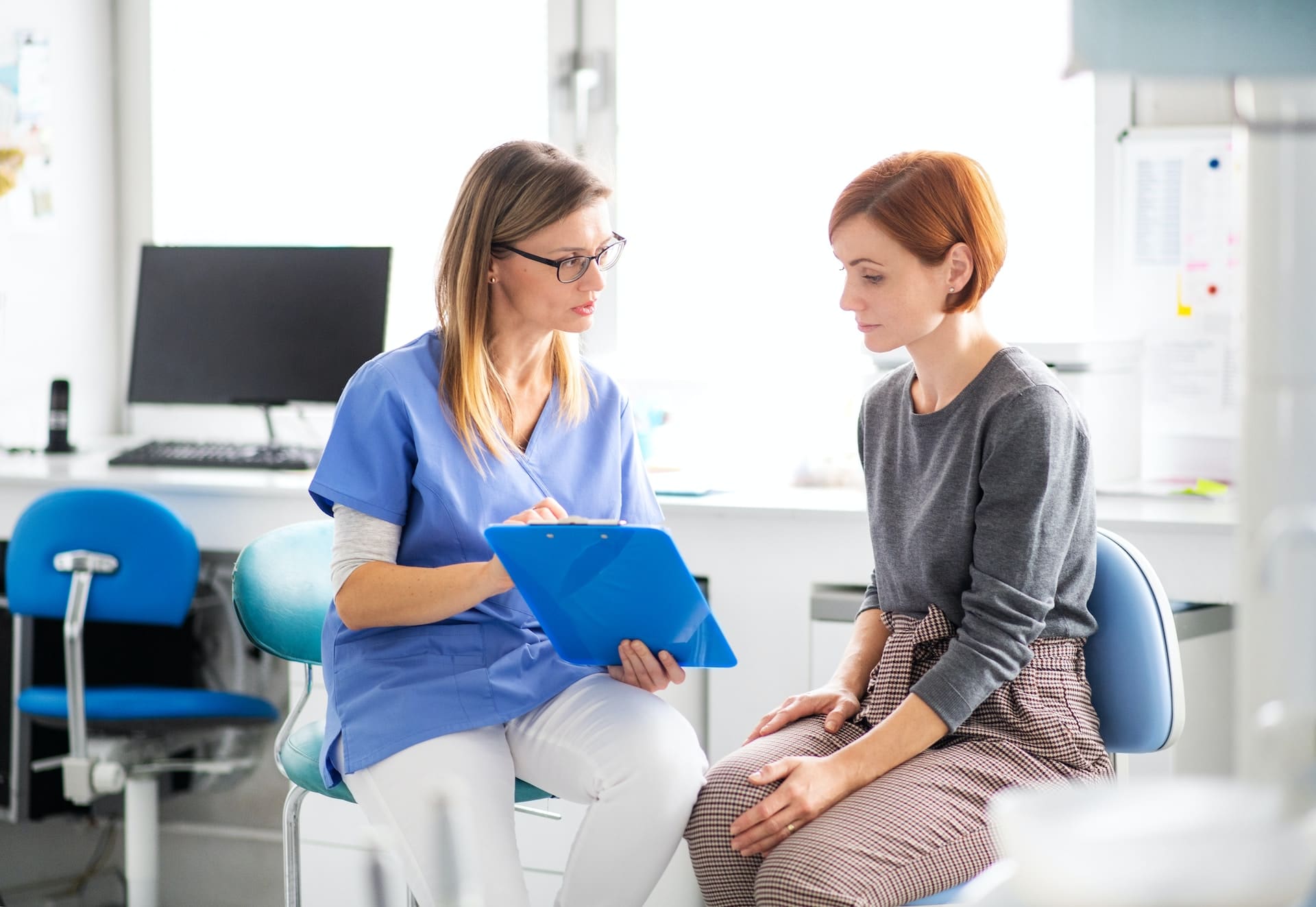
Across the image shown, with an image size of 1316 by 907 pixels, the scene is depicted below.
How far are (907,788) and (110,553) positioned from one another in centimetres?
146

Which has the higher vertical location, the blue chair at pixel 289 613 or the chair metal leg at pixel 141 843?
the blue chair at pixel 289 613

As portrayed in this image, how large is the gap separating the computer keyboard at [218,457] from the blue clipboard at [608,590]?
115 centimetres

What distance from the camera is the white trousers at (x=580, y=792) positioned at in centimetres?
132

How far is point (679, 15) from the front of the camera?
8.71ft

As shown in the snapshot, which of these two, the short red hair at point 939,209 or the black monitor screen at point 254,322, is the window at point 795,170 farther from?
the short red hair at point 939,209

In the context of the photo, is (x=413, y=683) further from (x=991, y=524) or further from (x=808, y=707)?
(x=991, y=524)

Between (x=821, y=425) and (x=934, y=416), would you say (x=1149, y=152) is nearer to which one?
(x=821, y=425)

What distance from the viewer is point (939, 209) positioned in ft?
4.50

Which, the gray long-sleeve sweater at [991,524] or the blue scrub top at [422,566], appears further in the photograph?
the blue scrub top at [422,566]

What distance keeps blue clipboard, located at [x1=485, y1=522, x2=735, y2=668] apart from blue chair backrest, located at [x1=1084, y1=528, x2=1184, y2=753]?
0.39 meters

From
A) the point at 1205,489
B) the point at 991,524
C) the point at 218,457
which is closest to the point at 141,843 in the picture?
the point at 218,457

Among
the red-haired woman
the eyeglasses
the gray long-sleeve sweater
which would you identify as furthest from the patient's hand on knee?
the eyeglasses

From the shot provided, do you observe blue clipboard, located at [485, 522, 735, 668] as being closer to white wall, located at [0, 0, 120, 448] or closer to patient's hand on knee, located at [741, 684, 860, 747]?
patient's hand on knee, located at [741, 684, 860, 747]

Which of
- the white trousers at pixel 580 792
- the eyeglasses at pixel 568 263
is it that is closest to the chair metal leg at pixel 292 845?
the white trousers at pixel 580 792
